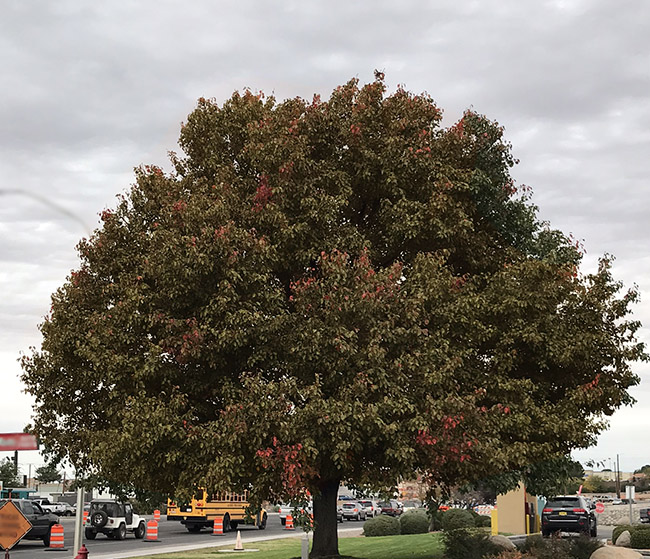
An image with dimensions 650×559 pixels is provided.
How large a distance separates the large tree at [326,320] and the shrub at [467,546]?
3710 mm

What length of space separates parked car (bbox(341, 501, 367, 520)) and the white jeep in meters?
27.6

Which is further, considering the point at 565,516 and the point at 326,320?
the point at 565,516

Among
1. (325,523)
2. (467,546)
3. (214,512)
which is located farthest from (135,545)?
(467,546)

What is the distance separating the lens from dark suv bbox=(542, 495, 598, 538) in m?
35.3

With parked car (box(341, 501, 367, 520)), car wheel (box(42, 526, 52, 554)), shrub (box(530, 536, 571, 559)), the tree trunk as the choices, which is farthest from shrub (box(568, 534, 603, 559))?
parked car (box(341, 501, 367, 520))

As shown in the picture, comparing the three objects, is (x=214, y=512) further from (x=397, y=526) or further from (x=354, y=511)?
(x=354, y=511)

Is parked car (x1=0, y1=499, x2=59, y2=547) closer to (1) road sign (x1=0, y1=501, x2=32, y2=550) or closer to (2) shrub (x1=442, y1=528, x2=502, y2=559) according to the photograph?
(2) shrub (x1=442, y1=528, x2=502, y2=559)

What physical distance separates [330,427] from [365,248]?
4.21 metres

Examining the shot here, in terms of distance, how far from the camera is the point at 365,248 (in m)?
18.3

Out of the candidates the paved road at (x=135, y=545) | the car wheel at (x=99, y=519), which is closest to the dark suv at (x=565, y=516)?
the paved road at (x=135, y=545)

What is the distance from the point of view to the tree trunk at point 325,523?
68.0 ft

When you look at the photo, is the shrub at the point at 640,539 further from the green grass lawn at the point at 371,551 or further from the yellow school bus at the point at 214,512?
the yellow school bus at the point at 214,512

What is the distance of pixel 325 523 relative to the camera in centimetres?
2100

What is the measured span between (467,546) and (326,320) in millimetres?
9367
